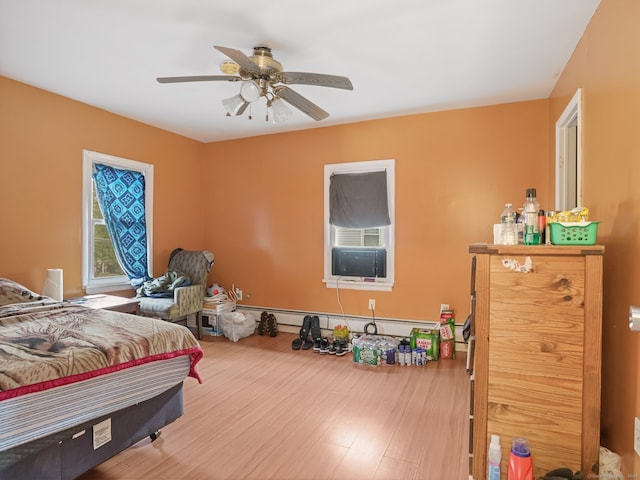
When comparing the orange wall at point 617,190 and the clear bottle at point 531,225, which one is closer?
the orange wall at point 617,190

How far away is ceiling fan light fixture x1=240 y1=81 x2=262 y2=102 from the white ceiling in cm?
35

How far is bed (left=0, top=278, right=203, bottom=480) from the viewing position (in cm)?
152

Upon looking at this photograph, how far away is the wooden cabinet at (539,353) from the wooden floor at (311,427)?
21.0 inches

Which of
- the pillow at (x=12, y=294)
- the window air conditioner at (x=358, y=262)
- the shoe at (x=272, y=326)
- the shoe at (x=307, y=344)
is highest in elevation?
the window air conditioner at (x=358, y=262)

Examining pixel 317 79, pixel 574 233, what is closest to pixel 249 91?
pixel 317 79

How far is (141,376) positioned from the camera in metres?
1.97

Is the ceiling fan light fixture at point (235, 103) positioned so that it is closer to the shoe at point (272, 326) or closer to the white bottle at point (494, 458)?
the white bottle at point (494, 458)

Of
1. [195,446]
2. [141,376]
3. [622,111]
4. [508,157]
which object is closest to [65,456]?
[141,376]

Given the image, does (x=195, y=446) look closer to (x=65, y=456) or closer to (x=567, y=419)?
(x=65, y=456)

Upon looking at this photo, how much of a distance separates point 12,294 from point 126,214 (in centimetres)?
165

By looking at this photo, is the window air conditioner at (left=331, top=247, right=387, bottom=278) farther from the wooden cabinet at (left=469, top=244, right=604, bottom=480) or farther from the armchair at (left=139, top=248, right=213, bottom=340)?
the wooden cabinet at (left=469, top=244, right=604, bottom=480)

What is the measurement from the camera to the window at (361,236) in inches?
165

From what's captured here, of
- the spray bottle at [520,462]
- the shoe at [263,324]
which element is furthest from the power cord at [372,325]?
the spray bottle at [520,462]

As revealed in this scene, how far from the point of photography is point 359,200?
170 inches
